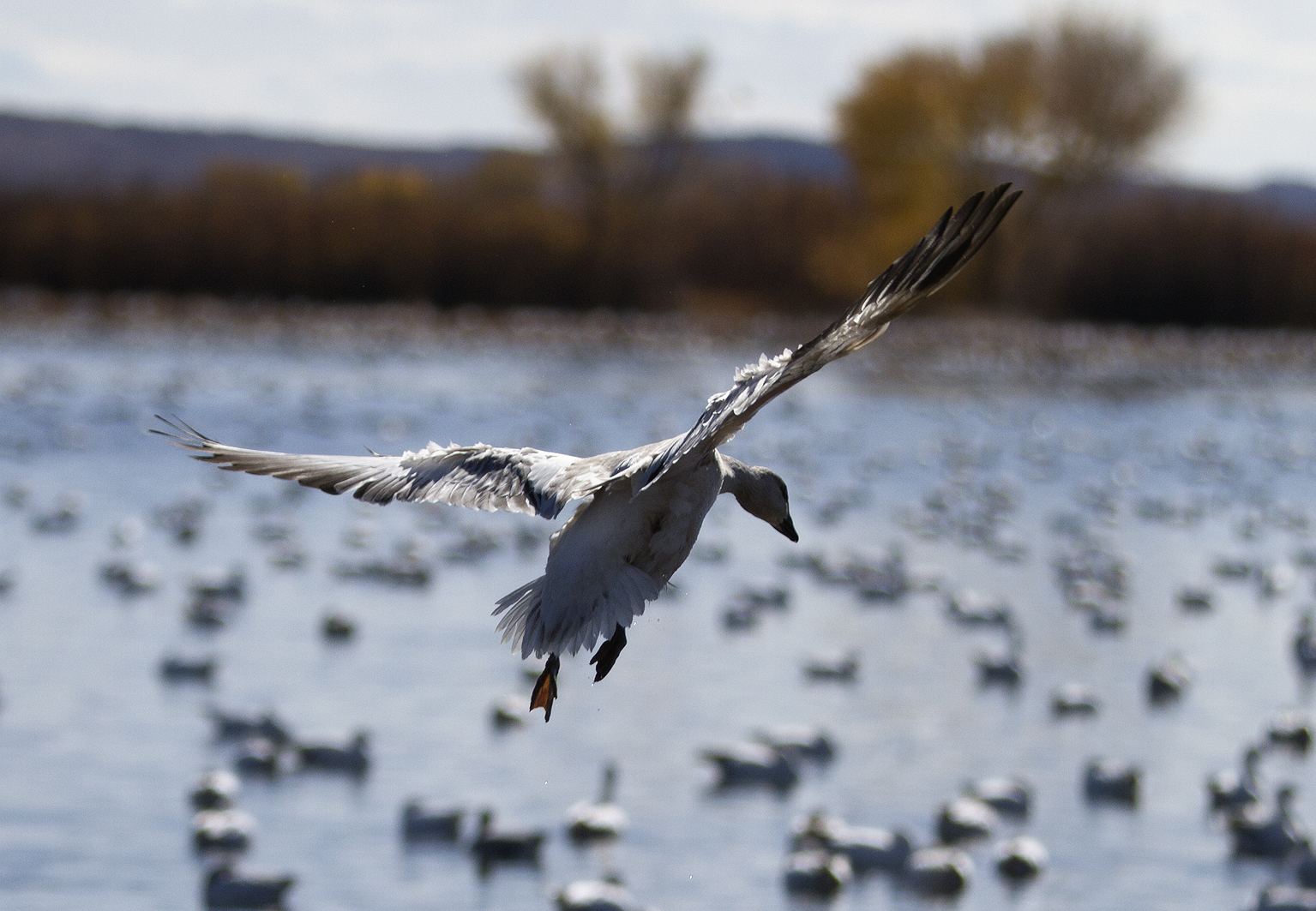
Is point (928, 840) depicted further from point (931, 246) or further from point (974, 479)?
point (974, 479)

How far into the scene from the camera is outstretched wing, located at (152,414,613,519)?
20.9 ft

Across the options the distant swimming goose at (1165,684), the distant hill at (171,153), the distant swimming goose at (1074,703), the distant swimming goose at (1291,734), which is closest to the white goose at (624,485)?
the distant swimming goose at (1291,734)

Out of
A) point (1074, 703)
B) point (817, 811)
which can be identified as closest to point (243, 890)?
point (817, 811)

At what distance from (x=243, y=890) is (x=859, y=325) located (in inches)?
346

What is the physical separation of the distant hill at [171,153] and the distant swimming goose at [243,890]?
14269 cm

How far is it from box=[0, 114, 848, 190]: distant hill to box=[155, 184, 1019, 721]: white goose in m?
149

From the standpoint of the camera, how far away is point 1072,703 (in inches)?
754

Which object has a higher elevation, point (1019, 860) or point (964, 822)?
point (964, 822)

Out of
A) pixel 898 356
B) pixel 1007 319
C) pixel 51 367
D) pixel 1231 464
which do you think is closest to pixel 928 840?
pixel 1231 464

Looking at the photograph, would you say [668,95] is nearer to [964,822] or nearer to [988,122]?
[988,122]

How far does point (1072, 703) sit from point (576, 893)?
8.02 meters

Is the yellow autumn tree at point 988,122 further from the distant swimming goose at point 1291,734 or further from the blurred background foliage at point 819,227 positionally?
the distant swimming goose at point 1291,734

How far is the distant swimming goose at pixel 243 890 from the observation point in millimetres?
13133

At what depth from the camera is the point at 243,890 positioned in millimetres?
13156
